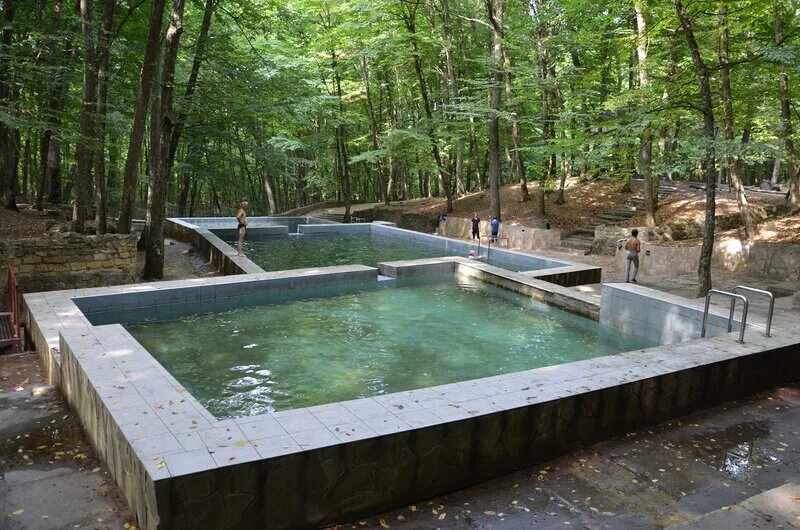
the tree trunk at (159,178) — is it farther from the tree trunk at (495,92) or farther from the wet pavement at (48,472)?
the tree trunk at (495,92)

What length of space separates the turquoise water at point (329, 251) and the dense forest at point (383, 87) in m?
2.50

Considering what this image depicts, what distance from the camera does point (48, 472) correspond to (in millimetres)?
3947

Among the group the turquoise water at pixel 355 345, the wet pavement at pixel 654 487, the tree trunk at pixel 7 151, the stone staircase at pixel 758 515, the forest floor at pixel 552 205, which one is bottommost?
the turquoise water at pixel 355 345

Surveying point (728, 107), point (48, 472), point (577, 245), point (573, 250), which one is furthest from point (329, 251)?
point (48, 472)

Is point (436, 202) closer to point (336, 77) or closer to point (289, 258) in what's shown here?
point (336, 77)

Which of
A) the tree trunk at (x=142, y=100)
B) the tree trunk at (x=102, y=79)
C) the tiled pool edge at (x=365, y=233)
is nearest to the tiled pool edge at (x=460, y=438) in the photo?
the tree trunk at (x=142, y=100)

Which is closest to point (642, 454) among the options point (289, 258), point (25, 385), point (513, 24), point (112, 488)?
point (112, 488)

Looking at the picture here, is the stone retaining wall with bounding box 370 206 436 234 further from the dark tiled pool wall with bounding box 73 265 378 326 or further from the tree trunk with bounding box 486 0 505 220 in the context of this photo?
the dark tiled pool wall with bounding box 73 265 378 326

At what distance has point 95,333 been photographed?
5.67 m

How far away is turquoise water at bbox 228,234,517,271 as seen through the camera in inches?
595

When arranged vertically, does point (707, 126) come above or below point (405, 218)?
above

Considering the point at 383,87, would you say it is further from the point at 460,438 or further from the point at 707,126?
the point at 460,438

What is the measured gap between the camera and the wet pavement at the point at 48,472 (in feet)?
11.1

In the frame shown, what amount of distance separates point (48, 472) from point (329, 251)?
531 inches
